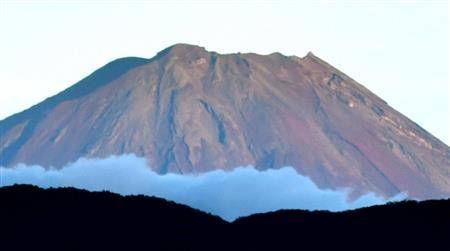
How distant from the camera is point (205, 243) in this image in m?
55.8

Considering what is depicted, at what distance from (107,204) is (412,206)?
13.0 m

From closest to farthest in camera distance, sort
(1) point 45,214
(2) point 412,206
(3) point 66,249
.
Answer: (3) point 66,249
(1) point 45,214
(2) point 412,206

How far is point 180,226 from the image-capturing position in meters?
58.1

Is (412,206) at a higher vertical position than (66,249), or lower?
higher

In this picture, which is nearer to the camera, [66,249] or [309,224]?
[66,249]

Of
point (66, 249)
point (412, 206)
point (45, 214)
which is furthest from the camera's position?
point (412, 206)

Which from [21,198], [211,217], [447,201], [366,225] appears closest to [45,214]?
[21,198]

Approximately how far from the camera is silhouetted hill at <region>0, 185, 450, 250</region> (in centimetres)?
5406

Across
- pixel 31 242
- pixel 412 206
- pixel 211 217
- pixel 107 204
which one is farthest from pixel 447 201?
pixel 31 242

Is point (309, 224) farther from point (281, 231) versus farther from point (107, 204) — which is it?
point (107, 204)

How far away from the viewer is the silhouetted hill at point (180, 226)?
54.1m

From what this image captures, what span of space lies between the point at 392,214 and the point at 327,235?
3.76m

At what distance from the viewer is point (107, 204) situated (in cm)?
5962

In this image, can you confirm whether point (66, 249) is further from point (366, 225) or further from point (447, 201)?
point (447, 201)
